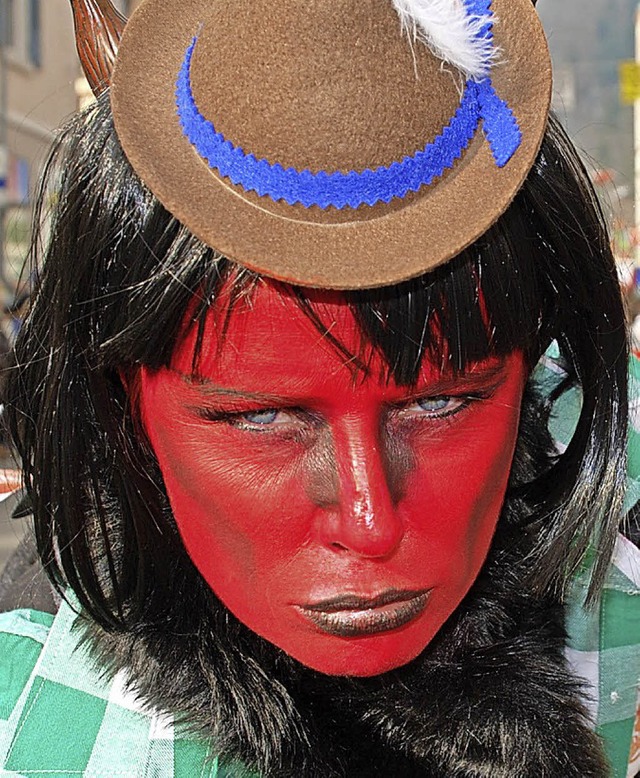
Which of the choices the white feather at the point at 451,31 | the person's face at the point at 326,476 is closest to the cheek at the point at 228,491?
the person's face at the point at 326,476

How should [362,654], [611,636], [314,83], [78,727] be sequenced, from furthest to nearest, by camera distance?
[611,636]
[78,727]
[362,654]
[314,83]

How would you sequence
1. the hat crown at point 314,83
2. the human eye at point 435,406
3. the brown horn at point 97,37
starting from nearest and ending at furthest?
the hat crown at point 314,83
the human eye at point 435,406
the brown horn at point 97,37

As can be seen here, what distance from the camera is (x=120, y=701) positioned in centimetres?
105

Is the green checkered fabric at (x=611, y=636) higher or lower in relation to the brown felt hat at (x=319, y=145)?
lower

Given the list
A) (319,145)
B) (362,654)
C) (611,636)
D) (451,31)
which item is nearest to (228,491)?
(362,654)

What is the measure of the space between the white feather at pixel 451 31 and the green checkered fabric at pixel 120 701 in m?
0.47

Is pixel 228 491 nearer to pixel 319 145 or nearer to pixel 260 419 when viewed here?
pixel 260 419

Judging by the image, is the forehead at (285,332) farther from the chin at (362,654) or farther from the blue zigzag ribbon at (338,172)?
the chin at (362,654)

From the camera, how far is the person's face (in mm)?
797

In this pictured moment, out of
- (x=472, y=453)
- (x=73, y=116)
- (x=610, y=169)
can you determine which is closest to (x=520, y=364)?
(x=472, y=453)

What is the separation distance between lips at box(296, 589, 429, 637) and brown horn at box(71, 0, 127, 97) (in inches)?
19.6

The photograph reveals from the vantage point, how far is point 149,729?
103cm

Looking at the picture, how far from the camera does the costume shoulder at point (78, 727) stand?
40.1 inches

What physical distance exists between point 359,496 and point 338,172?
0.24 m
